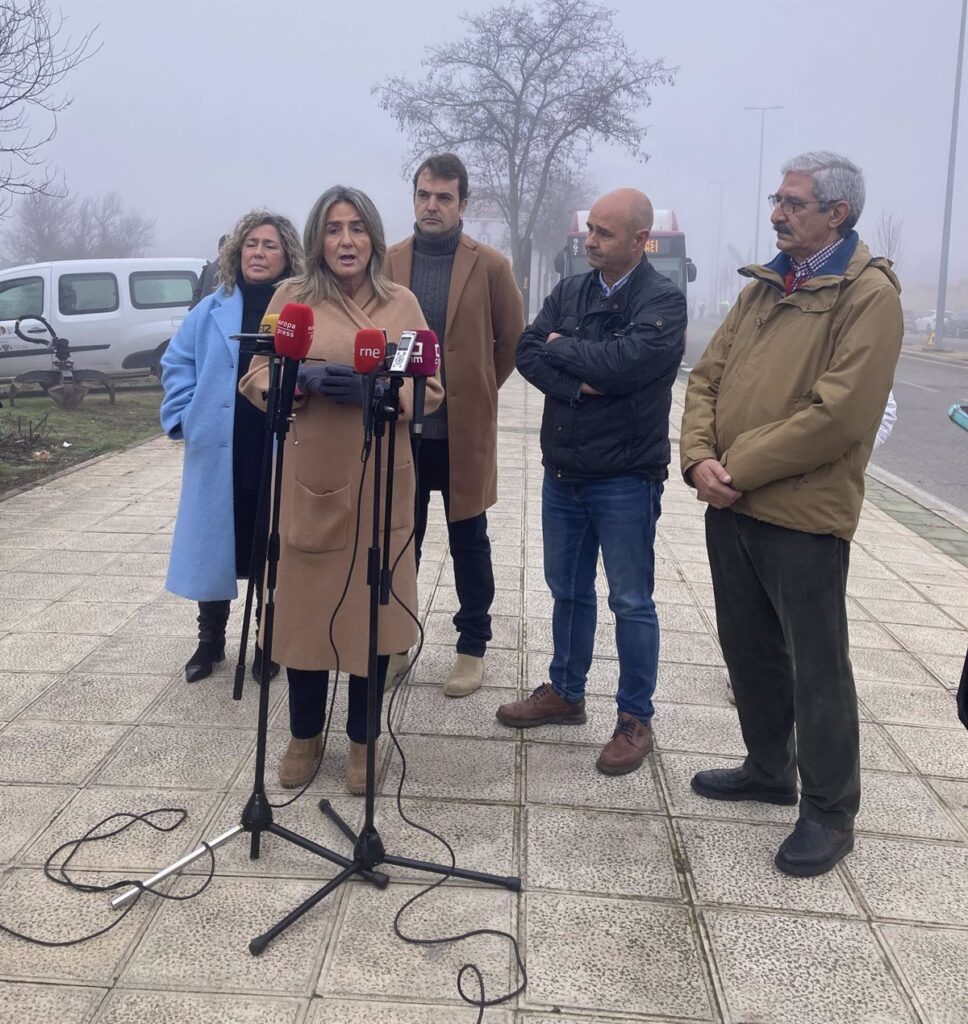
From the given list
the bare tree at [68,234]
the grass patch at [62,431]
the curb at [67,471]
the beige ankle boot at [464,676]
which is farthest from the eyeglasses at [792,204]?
the bare tree at [68,234]

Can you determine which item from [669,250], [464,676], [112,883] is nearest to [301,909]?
[112,883]

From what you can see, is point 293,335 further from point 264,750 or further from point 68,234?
point 68,234

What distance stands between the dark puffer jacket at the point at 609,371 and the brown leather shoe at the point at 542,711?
869mm

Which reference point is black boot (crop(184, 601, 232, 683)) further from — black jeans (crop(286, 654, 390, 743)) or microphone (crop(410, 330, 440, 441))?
microphone (crop(410, 330, 440, 441))

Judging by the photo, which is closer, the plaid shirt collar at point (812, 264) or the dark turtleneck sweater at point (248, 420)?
the plaid shirt collar at point (812, 264)

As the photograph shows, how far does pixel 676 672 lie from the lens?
174 inches

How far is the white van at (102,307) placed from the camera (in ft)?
48.8

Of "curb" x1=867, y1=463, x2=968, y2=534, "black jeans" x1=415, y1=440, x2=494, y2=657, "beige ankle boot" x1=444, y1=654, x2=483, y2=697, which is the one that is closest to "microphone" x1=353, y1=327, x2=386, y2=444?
"black jeans" x1=415, y1=440, x2=494, y2=657

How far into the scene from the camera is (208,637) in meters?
4.20

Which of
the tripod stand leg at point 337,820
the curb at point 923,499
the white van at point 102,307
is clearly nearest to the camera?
the tripod stand leg at point 337,820

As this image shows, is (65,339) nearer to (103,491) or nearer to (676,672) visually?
(103,491)

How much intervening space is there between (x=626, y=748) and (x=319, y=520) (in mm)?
1337

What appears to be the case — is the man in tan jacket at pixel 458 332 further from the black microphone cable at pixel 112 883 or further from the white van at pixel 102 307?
the white van at pixel 102 307

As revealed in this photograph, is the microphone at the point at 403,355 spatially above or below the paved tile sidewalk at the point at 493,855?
above
